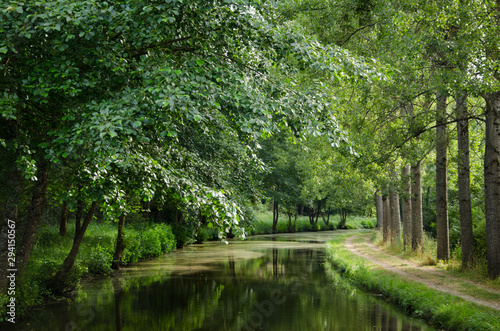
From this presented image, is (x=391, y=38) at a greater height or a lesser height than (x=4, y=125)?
greater

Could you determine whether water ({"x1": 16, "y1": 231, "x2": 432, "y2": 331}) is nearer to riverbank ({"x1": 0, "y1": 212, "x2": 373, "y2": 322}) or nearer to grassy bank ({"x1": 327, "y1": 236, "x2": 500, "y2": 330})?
grassy bank ({"x1": 327, "y1": 236, "x2": 500, "y2": 330})

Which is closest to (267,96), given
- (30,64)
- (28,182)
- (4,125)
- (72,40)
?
(72,40)

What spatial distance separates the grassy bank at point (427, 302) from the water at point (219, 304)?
15.0 inches

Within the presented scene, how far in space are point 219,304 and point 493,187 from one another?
8482 mm

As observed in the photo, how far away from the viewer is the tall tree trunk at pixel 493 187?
38.1 ft

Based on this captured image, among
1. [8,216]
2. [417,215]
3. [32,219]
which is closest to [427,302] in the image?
[417,215]

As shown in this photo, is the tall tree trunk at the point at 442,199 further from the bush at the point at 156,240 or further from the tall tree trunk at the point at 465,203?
the bush at the point at 156,240

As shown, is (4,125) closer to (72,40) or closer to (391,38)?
(72,40)

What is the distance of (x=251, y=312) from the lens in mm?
11070

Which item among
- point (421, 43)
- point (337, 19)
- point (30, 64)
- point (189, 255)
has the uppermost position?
point (337, 19)

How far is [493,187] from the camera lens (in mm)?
11719

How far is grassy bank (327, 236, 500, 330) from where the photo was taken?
320 inches

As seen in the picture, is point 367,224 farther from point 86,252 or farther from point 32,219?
point 32,219

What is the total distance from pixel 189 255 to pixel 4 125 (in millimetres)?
17467
